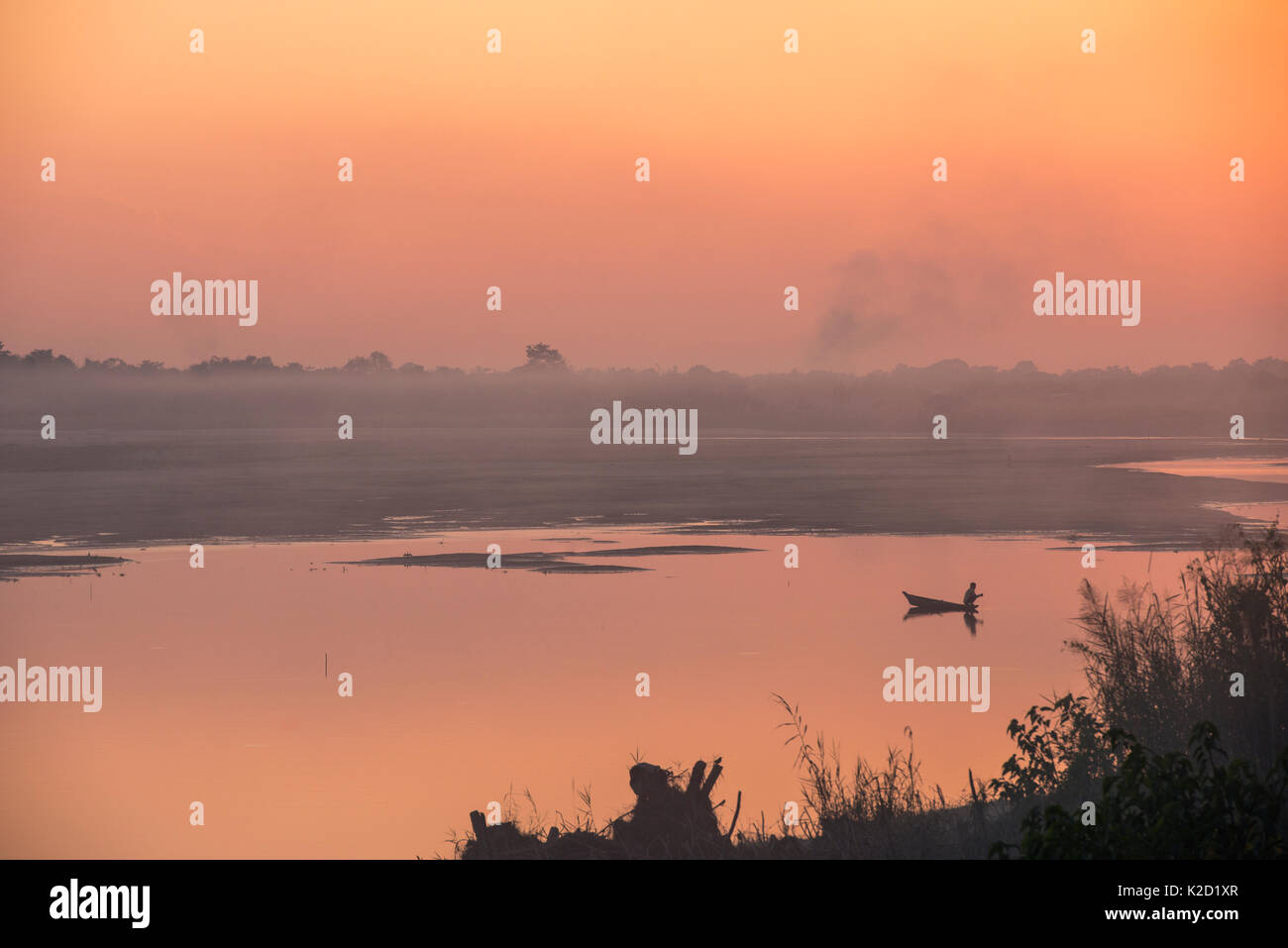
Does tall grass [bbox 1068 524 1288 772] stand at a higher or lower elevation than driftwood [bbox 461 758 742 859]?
higher

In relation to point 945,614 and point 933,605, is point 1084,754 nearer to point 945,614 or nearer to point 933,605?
point 945,614

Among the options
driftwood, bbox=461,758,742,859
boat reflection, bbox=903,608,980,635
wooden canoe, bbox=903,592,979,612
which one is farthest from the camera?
wooden canoe, bbox=903,592,979,612

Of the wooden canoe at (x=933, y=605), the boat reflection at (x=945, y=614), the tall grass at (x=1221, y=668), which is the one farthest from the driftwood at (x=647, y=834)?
the wooden canoe at (x=933, y=605)

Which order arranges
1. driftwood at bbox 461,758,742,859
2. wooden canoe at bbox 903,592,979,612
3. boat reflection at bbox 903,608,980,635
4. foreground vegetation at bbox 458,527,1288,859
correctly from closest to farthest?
foreground vegetation at bbox 458,527,1288,859
driftwood at bbox 461,758,742,859
boat reflection at bbox 903,608,980,635
wooden canoe at bbox 903,592,979,612

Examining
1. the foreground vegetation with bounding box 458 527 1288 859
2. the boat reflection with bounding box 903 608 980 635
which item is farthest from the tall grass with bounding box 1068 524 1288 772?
the boat reflection with bounding box 903 608 980 635

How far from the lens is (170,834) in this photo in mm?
17766

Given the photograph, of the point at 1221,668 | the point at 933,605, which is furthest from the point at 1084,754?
the point at 933,605

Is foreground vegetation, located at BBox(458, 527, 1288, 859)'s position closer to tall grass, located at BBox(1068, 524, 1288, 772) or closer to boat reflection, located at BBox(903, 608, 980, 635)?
tall grass, located at BBox(1068, 524, 1288, 772)

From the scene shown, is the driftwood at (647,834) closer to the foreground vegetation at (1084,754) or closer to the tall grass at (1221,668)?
the foreground vegetation at (1084,754)
